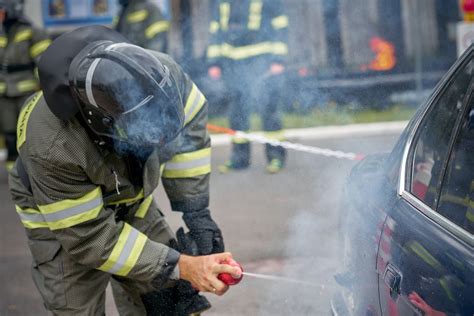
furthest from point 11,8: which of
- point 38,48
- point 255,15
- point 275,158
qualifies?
point 275,158

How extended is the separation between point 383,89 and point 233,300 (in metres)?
6.65

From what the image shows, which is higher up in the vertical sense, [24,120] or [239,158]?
[24,120]

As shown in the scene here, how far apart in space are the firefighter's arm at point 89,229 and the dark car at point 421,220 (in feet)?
2.21

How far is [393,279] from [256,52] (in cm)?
565

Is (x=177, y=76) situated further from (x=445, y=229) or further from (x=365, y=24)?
(x=365, y=24)

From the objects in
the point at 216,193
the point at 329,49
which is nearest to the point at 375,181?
the point at 216,193

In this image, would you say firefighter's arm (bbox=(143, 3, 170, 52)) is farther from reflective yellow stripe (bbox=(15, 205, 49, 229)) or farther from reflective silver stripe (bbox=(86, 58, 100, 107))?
reflective silver stripe (bbox=(86, 58, 100, 107))

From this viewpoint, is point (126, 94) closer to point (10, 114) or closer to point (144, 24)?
point (10, 114)

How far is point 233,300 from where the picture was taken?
486cm

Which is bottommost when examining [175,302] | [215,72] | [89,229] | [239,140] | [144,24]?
[239,140]

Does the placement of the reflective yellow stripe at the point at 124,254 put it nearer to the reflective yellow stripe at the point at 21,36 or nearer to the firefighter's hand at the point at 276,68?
the firefighter's hand at the point at 276,68

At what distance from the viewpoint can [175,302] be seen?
11.6 feet

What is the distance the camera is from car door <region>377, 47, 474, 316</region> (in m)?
2.12

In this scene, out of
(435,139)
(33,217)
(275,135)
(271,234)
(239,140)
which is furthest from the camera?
(239,140)
